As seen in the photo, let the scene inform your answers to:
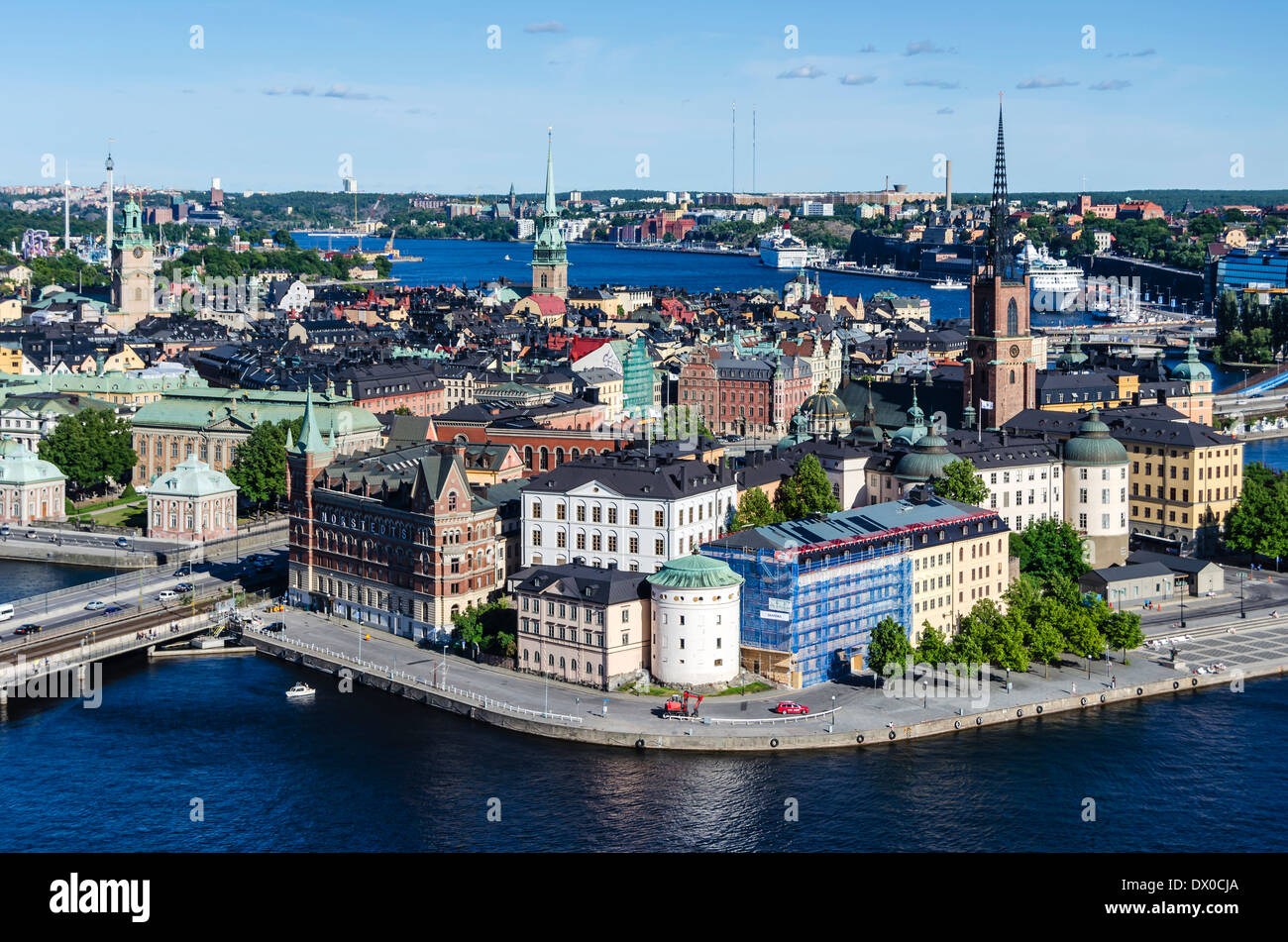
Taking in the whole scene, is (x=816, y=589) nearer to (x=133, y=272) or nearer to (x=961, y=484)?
(x=961, y=484)

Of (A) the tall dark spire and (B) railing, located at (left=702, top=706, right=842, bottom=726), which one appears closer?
(B) railing, located at (left=702, top=706, right=842, bottom=726)

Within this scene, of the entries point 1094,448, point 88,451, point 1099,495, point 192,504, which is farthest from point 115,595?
point 1094,448

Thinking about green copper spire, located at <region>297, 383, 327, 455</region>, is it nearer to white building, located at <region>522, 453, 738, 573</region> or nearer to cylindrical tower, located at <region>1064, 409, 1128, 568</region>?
white building, located at <region>522, 453, 738, 573</region>

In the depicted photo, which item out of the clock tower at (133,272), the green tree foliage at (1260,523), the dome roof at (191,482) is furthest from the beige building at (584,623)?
the clock tower at (133,272)

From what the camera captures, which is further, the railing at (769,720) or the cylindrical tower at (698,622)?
the cylindrical tower at (698,622)

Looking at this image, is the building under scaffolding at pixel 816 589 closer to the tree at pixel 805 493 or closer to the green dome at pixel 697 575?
the green dome at pixel 697 575

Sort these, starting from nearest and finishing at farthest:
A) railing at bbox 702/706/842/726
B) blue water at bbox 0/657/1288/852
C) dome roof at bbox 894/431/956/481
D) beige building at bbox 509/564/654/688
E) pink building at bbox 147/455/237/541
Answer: blue water at bbox 0/657/1288/852 → railing at bbox 702/706/842/726 → beige building at bbox 509/564/654/688 → dome roof at bbox 894/431/956/481 → pink building at bbox 147/455/237/541

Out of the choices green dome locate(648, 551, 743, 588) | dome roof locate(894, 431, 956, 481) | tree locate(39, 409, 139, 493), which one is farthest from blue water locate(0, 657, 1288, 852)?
tree locate(39, 409, 139, 493)
